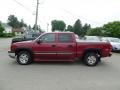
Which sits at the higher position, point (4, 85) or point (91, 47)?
point (91, 47)

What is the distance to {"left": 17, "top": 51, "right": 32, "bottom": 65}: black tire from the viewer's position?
11.3 m

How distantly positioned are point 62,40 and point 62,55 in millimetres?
792

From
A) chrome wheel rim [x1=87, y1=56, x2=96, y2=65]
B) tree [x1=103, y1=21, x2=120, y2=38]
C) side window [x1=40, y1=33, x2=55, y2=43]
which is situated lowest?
chrome wheel rim [x1=87, y1=56, x2=96, y2=65]

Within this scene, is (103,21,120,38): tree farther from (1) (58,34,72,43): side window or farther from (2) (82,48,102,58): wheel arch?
(1) (58,34,72,43): side window

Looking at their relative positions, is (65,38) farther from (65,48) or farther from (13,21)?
(13,21)

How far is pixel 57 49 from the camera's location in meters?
11.3

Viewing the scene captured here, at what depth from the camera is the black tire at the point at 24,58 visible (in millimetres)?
11305

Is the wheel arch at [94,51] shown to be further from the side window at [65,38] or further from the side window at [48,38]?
the side window at [48,38]

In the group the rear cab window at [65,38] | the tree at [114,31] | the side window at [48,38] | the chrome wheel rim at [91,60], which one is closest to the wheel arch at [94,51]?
the chrome wheel rim at [91,60]

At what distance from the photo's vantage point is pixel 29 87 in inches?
272

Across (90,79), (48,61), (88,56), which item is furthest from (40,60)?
(90,79)

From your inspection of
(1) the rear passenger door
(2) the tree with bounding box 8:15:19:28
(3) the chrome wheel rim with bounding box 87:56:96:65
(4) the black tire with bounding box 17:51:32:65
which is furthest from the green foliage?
(3) the chrome wheel rim with bounding box 87:56:96:65

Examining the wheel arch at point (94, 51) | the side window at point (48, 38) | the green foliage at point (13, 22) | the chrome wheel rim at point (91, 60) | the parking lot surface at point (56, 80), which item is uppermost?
the green foliage at point (13, 22)

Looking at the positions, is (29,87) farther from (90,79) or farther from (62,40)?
(62,40)
